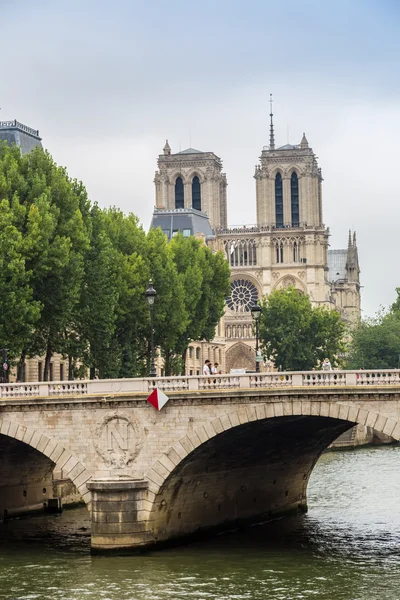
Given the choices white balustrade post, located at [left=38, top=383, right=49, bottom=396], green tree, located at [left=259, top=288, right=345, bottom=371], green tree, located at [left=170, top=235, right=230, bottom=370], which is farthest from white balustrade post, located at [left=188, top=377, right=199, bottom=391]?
green tree, located at [left=259, top=288, right=345, bottom=371]

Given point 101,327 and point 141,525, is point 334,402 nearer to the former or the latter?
point 141,525

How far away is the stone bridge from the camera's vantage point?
2141 inches

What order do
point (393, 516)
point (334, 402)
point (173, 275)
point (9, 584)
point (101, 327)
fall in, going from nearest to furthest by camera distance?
1. point (9, 584)
2. point (334, 402)
3. point (393, 516)
4. point (101, 327)
5. point (173, 275)

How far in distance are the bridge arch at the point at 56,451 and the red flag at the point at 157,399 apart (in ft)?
13.6

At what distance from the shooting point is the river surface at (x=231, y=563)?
4897 centimetres

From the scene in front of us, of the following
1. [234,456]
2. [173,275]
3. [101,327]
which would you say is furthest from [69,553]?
[173,275]

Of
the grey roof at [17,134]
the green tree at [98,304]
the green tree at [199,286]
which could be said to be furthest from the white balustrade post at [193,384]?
the grey roof at [17,134]

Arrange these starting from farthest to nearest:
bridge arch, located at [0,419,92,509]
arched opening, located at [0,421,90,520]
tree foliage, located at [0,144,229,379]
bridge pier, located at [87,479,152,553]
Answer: tree foliage, located at [0,144,229,379] < arched opening, located at [0,421,90,520] < bridge arch, located at [0,419,92,509] < bridge pier, located at [87,479,152,553]

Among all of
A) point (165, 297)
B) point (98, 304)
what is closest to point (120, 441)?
point (98, 304)

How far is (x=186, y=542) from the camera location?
59344 mm

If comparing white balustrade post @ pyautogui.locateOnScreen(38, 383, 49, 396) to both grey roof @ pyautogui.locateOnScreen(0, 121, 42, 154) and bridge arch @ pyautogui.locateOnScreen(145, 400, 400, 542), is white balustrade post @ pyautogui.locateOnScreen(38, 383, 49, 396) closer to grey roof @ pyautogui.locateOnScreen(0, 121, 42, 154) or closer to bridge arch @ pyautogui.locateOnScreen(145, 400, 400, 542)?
bridge arch @ pyautogui.locateOnScreen(145, 400, 400, 542)

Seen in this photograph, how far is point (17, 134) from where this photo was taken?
322 ft

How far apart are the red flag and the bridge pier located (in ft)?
10.2

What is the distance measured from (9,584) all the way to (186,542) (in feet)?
34.9
